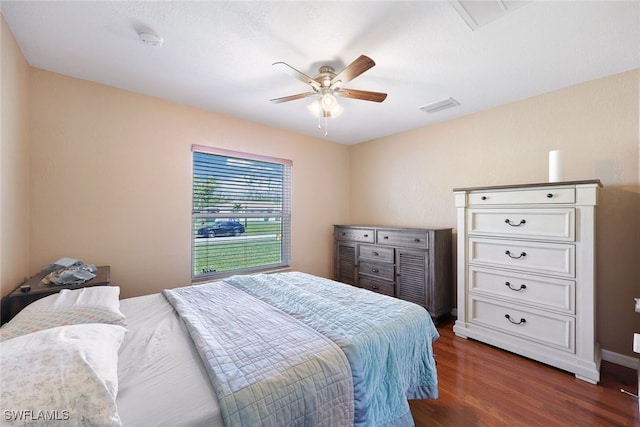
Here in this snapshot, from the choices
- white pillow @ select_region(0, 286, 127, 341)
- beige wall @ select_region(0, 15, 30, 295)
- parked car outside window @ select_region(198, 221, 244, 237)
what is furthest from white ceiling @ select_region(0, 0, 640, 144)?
white pillow @ select_region(0, 286, 127, 341)

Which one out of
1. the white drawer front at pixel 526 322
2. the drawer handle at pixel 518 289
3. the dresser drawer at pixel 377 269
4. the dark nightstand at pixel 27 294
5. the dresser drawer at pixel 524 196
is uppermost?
the dresser drawer at pixel 524 196

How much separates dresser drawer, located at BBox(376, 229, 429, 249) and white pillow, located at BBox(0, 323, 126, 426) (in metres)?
2.81

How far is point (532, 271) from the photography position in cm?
228

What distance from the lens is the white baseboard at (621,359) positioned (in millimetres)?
2148

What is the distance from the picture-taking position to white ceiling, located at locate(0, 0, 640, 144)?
1550mm

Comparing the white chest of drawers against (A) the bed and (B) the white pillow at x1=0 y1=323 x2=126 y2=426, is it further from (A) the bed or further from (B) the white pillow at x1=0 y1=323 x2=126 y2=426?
(B) the white pillow at x1=0 y1=323 x2=126 y2=426

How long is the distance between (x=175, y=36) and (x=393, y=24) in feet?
4.71

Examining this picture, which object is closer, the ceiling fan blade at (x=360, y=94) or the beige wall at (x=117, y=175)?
the ceiling fan blade at (x=360, y=94)

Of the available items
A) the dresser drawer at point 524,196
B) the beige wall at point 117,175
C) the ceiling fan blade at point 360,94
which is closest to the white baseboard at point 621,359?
the dresser drawer at point 524,196

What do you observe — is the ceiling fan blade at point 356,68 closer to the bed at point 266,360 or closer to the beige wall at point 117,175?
the bed at point 266,360

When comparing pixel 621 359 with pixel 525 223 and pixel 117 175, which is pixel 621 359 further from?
pixel 117 175

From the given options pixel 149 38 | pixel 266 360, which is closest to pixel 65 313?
pixel 266 360

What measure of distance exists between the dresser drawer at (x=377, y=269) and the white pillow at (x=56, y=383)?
2858mm

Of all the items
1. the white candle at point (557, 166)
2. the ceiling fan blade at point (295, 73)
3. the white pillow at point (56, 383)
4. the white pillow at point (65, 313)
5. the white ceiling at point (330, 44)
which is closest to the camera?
the white pillow at point (56, 383)
